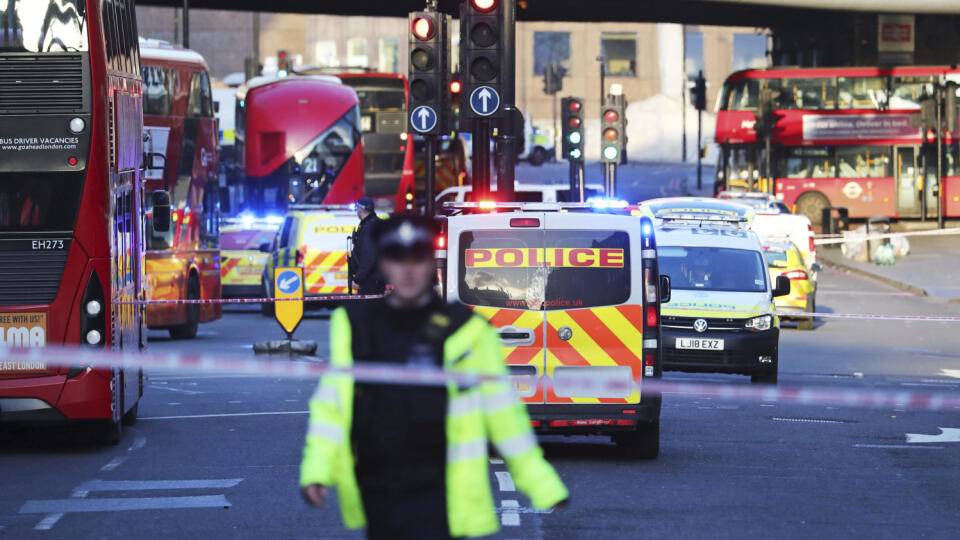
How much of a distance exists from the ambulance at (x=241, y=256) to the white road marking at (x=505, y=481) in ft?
70.2

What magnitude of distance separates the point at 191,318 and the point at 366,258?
5.72m

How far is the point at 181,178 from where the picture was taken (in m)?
24.8

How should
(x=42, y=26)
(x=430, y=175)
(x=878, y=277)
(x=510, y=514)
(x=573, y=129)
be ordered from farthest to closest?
(x=878, y=277), (x=573, y=129), (x=430, y=175), (x=42, y=26), (x=510, y=514)

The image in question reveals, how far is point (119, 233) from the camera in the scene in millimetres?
13852

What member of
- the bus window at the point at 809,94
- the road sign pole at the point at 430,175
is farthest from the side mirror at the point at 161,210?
the bus window at the point at 809,94

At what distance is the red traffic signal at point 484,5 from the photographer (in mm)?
18562

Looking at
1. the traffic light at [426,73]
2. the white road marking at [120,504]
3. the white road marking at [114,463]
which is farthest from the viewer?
the traffic light at [426,73]

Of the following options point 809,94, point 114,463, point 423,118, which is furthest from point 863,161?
point 114,463

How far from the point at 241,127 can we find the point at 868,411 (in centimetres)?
2508

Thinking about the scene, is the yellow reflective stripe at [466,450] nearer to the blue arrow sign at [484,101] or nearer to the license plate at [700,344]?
the license plate at [700,344]

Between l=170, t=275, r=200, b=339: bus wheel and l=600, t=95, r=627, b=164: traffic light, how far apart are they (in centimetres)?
764

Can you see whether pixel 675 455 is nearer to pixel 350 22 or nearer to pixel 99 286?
pixel 99 286

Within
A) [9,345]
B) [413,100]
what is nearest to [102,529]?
[9,345]

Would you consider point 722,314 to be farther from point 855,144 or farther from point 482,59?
point 855,144
